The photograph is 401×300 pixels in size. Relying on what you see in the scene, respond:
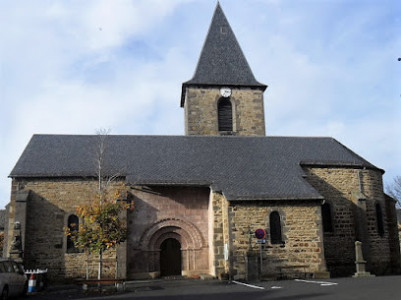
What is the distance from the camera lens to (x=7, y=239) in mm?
19297

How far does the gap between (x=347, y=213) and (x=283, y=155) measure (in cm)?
408

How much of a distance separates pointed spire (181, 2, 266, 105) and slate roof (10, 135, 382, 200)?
17.5 ft

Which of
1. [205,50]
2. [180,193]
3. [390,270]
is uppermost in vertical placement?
[205,50]

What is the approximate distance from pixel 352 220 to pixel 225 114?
32.8 ft

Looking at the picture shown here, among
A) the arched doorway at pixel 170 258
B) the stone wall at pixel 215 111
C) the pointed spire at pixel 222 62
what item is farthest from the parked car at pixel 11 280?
the pointed spire at pixel 222 62

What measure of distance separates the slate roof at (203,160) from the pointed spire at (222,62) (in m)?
5.34

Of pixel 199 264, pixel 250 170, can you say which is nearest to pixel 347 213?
pixel 250 170

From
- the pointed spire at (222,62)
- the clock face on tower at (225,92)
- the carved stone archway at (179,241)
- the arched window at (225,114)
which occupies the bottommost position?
the carved stone archway at (179,241)

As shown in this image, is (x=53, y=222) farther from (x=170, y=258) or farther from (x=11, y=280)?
(x=11, y=280)

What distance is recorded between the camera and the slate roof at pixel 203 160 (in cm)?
1980

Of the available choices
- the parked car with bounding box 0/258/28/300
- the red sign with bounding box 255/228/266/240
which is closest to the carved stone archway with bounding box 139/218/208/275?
Answer: the red sign with bounding box 255/228/266/240

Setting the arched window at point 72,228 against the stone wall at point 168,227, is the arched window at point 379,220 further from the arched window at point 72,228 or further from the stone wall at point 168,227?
the arched window at point 72,228

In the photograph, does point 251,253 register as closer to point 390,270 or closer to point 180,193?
point 180,193

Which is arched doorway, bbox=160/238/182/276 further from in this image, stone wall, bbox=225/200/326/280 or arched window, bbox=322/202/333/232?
arched window, bbox=322/202/333/232
